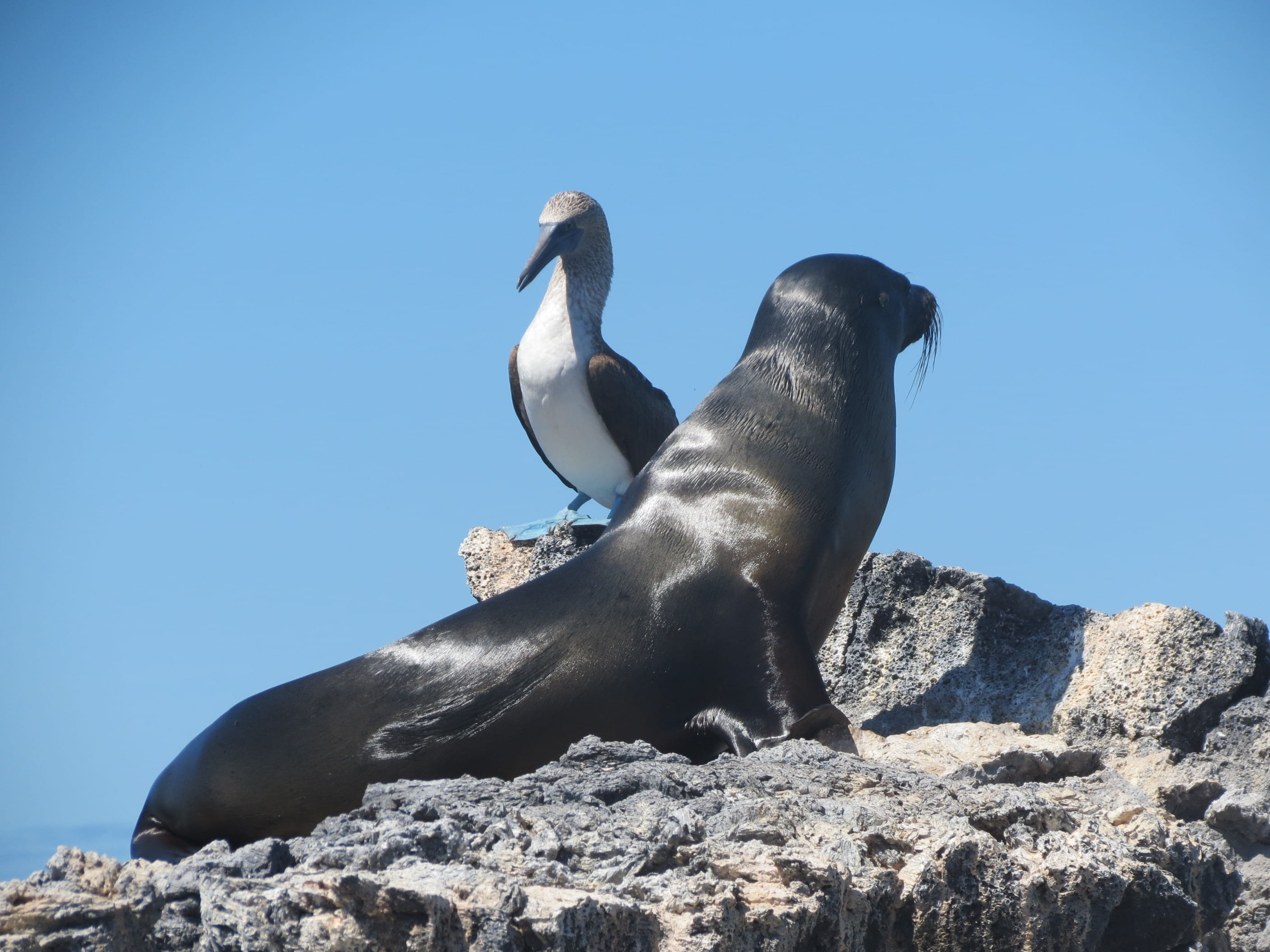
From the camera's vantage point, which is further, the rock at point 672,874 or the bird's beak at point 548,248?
the bird's beak at point 548,248

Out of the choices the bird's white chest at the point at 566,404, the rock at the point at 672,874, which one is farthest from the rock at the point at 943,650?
the bird's white chest at the point at 566,404

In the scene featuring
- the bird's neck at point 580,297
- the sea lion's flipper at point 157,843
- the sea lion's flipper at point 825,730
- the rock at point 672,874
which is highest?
the bird's neck at point 580,297

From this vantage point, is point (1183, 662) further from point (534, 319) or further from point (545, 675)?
point (534, 319)

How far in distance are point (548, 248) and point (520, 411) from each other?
1349mm

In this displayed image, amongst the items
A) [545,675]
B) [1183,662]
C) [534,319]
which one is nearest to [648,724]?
[545,675]

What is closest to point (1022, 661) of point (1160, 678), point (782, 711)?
point (1160, 678)

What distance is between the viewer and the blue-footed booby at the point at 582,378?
9250mm

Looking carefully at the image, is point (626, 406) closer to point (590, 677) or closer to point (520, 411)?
point (520, 411)

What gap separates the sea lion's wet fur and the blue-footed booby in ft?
11.1

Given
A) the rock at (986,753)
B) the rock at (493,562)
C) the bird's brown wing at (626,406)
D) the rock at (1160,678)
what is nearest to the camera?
the rock at (986,753)

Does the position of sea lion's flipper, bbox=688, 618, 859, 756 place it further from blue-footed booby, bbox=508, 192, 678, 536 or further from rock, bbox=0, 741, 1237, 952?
blue-footed booby, bbox=508, 192, 678, 536

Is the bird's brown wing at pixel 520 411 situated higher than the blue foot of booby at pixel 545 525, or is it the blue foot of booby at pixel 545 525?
the bird's brown wing at pixel 520 411

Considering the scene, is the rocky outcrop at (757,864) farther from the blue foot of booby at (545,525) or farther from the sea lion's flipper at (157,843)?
the blue foot of booby at (545,525)

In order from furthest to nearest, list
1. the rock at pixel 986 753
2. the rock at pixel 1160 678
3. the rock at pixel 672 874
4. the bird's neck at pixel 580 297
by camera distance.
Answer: the bird's neck at pixel 580 297
the rock at pixel 1160 678
the rock at pixel 986 753
the rock at pixel 672 874
